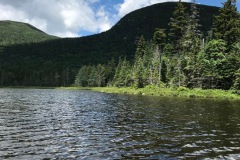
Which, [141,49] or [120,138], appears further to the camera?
[141,49]

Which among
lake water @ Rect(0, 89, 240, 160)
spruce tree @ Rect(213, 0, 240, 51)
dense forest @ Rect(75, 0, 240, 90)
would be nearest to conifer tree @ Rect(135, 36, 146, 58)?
dense forest @ Rect(75, 0, 240, 90)

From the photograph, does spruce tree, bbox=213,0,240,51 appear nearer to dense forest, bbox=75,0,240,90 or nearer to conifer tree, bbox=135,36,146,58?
dense forest, bbox=75,0,240,90

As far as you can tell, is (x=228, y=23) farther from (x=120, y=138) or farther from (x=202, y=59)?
(x=120, y=138)

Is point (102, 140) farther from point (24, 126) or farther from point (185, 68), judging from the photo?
point (185, 68)

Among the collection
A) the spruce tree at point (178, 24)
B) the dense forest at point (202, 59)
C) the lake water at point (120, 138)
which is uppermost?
the spruce tree at point (178, 24)

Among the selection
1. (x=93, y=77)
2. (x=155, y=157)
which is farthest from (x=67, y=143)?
(x=93, y=77)

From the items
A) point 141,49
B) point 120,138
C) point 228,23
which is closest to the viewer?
point 120,138

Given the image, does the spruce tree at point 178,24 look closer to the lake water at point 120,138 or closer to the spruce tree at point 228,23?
the spruce tree at point 228,23

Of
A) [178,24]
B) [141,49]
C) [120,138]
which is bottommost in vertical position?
[120,138]

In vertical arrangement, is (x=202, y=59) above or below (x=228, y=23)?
below

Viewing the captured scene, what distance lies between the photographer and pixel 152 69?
10550cm

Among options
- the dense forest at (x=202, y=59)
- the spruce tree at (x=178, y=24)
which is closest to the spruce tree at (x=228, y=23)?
the dense forest at (x=202, y=59)

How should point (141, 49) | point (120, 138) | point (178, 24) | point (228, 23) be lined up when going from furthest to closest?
point (141, 49) → point (178, 24) → point (228, 23) → point (120, 138)

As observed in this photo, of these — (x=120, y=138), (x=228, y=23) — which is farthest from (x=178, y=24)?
(x=120, y=138)
